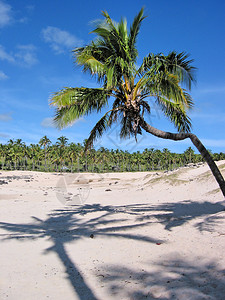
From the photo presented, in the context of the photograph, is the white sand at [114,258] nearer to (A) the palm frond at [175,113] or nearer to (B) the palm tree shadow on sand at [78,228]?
(B) the palm tree shadow on sand at [78,228]

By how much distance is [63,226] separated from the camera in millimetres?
7930

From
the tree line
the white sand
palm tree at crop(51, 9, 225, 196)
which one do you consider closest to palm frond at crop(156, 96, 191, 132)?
palm tree at crop(51, 9, 225, 196)

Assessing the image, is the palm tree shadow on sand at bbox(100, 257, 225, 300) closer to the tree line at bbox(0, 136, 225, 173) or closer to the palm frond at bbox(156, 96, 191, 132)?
the palm frond at bbox(156, 96, 191, 132)

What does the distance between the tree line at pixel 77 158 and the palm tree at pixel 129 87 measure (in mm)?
58996

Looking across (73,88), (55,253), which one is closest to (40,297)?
(55,253)

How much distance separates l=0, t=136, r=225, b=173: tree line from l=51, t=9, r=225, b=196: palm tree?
5900 cm

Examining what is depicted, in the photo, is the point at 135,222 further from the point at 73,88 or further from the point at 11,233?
the point at 73,88

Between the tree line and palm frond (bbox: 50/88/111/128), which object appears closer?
palm frond (bbox: 50/88/111/128)

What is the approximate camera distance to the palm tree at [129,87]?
242 inches

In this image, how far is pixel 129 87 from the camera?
6402 mm

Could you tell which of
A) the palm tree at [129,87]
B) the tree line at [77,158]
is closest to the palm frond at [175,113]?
the palm tree at [129,87]

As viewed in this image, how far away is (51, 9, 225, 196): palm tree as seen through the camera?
242 inches

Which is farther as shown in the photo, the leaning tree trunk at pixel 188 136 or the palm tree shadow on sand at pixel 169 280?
the leaning tree trunk at pixel 188 136

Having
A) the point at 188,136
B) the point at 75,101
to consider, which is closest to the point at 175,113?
the point at 188,136
